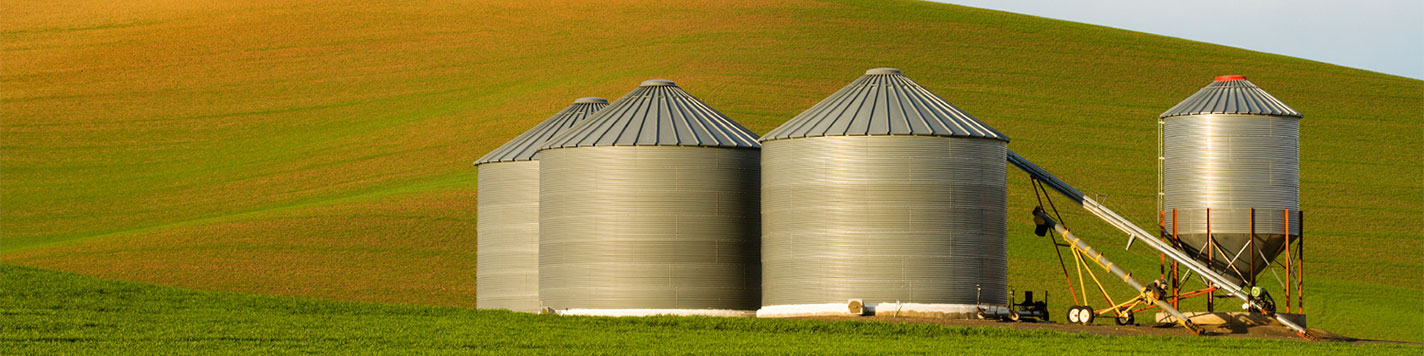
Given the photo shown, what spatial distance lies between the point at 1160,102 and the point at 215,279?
56909 mm

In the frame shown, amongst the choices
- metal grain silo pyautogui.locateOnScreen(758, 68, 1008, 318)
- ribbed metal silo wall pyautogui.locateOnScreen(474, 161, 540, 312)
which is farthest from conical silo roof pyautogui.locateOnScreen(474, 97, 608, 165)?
metal grain silo pyautogui.locateOnScreen(758, 68, 1008, 318)

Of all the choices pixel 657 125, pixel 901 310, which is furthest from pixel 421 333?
pixel 901 310

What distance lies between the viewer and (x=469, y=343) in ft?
122

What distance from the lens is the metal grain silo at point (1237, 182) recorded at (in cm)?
4622

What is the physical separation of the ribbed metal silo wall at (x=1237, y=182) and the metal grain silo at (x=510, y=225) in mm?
21005

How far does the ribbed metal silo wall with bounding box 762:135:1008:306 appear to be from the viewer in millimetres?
44156

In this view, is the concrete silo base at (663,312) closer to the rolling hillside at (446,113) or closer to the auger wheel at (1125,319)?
the auger wheel at (1125,319)

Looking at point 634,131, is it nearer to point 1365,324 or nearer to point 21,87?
point 1365,324

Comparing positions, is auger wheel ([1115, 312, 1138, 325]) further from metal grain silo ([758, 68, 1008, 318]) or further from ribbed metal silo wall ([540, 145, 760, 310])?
ribbed metal silo wall ([540, 145, 760, 310])

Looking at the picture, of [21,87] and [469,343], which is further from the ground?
[21,87]

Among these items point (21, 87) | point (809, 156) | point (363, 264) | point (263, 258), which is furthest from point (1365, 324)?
point (21, 87)

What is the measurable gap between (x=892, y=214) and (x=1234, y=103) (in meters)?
10.9

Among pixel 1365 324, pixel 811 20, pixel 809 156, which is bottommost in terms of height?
pixel 1365 324

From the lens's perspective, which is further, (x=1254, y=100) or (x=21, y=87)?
(x=21, y=87)
